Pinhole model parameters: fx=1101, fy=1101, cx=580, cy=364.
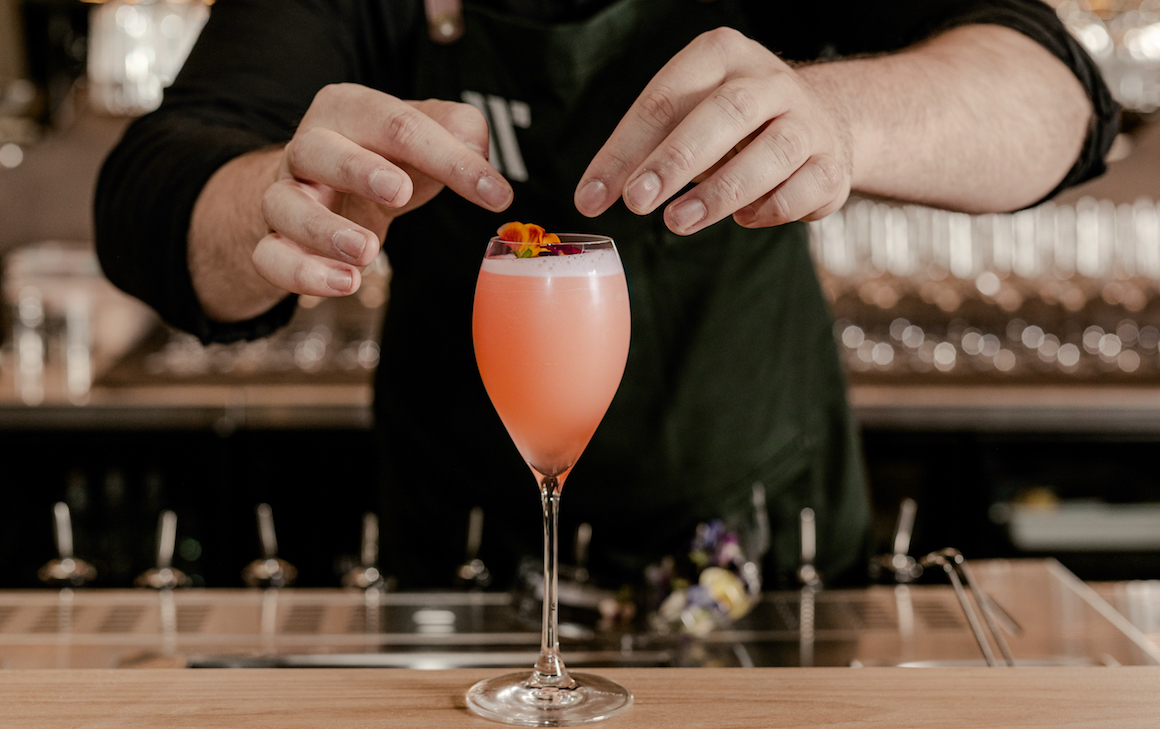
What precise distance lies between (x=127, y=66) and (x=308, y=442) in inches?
50.8

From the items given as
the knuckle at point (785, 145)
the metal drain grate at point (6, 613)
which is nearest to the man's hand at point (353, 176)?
the knuckle at point (785, 145)

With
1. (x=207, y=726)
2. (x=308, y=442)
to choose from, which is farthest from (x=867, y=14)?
(x=308, y=442)

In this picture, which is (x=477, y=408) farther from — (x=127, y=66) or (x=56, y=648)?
(x=127, y=66)

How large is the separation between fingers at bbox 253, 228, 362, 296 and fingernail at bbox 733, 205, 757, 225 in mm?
313

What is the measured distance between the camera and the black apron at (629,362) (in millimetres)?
1512

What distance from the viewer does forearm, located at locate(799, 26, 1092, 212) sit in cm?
98

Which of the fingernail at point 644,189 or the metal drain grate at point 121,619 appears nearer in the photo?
the fingernail at point 644,189

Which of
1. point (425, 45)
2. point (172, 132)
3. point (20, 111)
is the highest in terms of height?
Result: point (20, 111)

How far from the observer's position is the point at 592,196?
2.82ft

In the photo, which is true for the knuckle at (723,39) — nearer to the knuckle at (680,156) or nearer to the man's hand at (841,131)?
the man's hand at (841,131)

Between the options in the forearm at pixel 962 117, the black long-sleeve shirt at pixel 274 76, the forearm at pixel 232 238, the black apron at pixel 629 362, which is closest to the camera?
the forearm at pixel 962 117

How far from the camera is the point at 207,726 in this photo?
756 mm

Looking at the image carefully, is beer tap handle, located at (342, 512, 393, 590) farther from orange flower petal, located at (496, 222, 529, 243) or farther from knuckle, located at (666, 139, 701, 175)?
knuckle, located at (666, 139, 701, 175)

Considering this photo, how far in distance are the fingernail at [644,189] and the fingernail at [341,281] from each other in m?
0.25
